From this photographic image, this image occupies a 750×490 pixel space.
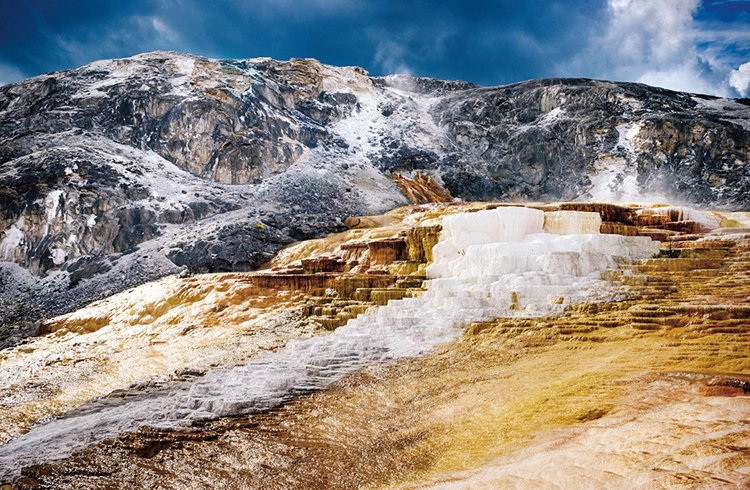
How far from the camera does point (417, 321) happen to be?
9.45m

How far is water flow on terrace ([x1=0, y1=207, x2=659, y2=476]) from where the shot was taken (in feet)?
21.0

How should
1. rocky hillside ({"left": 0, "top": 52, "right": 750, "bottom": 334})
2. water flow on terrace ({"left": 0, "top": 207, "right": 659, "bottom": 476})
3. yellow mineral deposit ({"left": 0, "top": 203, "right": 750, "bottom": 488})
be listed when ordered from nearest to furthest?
yellow mineral deposit ({"left": 0, "top": 203, "right": 750, "bottom": 488}), water flow on terrace ({"left": 0, "top": 207, "right": 659, "bottom": 476}), rocky hillside ({"left": 0, "top": 52, "right": 750, "bottom": 334})

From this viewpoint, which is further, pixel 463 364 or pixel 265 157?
pixel 265 157

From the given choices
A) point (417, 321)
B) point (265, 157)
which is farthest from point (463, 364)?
point (265, 157)

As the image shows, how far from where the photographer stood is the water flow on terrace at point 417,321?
6395 mm

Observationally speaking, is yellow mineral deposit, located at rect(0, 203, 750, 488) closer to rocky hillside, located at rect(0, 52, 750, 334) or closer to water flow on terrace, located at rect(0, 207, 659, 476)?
water flow on terrace, located at rect(0, 207, 659, 476)

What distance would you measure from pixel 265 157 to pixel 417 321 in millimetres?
20599

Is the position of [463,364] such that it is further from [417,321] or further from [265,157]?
[265,157]

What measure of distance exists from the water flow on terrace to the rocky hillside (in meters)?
10.3

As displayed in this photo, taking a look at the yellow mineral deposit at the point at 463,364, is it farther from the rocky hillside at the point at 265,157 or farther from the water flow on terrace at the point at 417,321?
the rocky hillside at the point at 265,157

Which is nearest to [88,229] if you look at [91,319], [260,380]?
[91,319]

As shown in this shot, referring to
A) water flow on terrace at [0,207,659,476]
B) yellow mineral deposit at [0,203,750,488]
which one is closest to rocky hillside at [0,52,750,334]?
yellow mineral deposit at [0,203,750,488]

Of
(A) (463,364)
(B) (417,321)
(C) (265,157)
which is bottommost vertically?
(A) (463,364)

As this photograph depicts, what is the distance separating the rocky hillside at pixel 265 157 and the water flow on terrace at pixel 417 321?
406 inches
